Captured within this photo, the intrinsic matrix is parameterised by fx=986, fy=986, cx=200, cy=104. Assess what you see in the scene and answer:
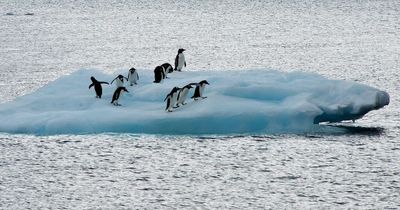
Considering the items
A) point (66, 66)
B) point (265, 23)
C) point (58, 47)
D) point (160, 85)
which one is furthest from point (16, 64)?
point (265, 23)

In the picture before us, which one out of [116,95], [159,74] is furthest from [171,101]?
[159,74]

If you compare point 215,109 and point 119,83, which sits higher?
point 119,83

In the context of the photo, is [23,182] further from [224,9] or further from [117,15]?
[224,9]

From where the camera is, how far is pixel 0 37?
8119 centimetres

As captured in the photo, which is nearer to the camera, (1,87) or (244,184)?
(244,184)

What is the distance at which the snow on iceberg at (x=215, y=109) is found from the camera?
23344 mm

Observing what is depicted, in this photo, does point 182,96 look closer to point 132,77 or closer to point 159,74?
point 159,74

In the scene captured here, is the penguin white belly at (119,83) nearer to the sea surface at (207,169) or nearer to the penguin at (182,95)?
the sea surface at (207,169)

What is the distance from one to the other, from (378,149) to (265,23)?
8139cm

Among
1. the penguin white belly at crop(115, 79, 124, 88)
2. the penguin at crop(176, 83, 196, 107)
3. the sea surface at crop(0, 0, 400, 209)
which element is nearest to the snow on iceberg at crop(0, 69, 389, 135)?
the penguin at crop(176, 83, 196, 107)

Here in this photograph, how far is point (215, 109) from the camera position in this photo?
2325 centimetres

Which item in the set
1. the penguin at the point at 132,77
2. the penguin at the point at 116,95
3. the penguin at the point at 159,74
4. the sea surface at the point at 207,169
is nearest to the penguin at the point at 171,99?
the sea surface at the point at 207,169

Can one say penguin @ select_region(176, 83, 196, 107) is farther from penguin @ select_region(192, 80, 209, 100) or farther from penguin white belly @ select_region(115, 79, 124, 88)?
penguin white belly @ select_region(115, 79, 124, 88)

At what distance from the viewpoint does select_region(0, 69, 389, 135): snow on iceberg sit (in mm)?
23344
